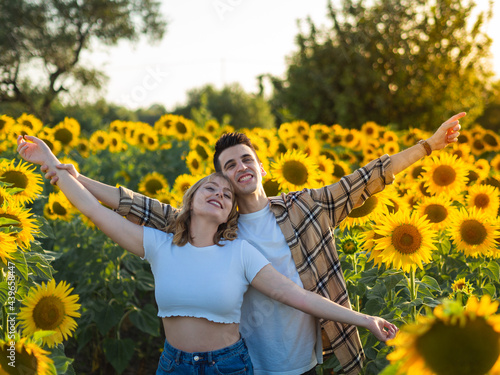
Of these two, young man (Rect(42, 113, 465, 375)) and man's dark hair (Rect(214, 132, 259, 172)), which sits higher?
man's dark hair (Rect(214, 132, 259, 172))

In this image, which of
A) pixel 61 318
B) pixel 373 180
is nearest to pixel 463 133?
pixel 373 180

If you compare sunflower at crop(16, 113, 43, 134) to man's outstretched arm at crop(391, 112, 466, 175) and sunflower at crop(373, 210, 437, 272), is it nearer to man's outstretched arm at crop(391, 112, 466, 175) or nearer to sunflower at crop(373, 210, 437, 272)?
man's outstretched arm at crop(391, 112, 466, 175)

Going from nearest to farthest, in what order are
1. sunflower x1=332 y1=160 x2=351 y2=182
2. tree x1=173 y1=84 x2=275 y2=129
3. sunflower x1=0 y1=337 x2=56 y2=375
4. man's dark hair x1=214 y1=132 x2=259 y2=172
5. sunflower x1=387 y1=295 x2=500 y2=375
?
sunflower x1=387 y1=295 x2=500 y2=375, sunflower x1=0 y1=337 x2=56 y2=375, man's dark hair x1=214 y1=132 x2=259 y2=172, sunflower x1=332 y1=160 x2=351 y2=182, tree x1=173 y1=84 x2=275 y2=129

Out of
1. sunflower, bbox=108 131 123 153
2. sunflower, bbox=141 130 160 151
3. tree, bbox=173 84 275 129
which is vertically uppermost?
tree, bbox=173 84 275 129

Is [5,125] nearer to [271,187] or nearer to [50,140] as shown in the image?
[50,140]

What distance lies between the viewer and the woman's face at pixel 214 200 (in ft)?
8.76

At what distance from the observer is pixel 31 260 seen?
2422 mm

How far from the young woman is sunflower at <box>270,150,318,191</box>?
1.10 metres

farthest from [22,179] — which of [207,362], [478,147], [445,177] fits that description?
[478,147]

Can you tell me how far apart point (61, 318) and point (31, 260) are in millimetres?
→ 477

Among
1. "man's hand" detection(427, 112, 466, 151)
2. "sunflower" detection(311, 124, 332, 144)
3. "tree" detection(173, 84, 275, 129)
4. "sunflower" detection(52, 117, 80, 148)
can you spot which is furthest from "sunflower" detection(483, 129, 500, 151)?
"tree" detection(173, 84, 275, 129)

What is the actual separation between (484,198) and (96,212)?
8.81 ft

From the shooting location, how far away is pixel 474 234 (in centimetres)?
305

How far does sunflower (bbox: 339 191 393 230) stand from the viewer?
3.40 metres
